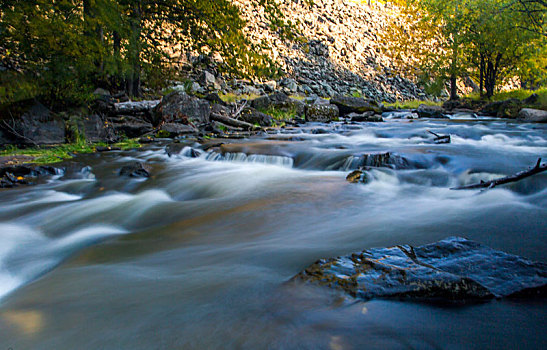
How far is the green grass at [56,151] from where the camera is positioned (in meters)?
5.60

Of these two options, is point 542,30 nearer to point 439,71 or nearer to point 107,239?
point 439,71

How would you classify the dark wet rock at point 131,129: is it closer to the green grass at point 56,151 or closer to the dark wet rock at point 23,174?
the green grass at point 56,151

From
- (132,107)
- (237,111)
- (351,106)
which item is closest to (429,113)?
(351,106)

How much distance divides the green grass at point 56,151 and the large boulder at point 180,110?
2.32 metres

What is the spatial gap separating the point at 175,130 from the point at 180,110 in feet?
4.50

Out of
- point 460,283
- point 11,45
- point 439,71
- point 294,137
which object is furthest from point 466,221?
point 439,71

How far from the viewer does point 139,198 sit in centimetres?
380

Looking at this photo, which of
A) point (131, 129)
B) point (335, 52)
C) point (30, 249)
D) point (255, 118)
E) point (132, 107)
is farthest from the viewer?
point (335, 52)

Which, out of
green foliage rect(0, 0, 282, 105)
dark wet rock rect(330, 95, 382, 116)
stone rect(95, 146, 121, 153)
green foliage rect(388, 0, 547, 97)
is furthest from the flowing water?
green foliage rect(388, 0, 547, 97)

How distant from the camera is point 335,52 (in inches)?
1242

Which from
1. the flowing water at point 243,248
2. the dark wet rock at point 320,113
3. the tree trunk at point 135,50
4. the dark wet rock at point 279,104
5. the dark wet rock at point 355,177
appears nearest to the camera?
the flowing water at point 243,248

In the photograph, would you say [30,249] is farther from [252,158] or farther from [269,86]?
[269,86]

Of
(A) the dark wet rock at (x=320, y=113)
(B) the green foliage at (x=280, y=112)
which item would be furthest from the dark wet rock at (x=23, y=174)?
(A) the dark wet rock at (x=320, y=113)

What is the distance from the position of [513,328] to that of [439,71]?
2006 cm
